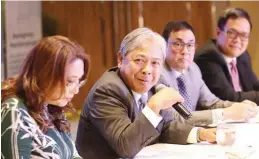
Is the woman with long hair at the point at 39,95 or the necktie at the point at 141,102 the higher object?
the woman with long hair at the point at 39,95

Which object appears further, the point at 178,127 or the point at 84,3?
the point at 84,3

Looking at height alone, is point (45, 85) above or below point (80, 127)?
above

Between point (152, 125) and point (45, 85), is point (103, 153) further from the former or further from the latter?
point (45, 85)

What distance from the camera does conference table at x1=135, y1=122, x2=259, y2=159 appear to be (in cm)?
186

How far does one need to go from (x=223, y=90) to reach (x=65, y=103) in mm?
1647

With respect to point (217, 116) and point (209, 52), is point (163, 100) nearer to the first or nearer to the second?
point (217, 116)

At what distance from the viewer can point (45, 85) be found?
61.3 inches

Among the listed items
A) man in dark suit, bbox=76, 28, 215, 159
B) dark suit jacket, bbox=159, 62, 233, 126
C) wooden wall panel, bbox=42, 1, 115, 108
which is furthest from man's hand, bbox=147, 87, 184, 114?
wooden wall panel, bbox=42, 1, 115, 108

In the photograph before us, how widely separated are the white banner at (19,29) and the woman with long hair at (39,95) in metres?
3.51

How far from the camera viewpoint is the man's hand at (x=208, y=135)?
2146 mm

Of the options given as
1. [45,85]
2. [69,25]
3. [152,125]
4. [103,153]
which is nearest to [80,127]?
[103,153]

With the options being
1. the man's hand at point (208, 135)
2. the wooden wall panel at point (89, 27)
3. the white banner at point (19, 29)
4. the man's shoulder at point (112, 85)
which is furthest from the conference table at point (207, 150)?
the wooden wall panel at point (89, 27)

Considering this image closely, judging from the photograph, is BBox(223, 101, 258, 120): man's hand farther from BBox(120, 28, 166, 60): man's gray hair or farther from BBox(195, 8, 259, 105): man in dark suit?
BBox(120, 28, 166, 60): man's gray hair

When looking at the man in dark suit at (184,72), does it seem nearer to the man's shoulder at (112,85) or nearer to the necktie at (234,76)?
the man's shoulder at (112,85)
